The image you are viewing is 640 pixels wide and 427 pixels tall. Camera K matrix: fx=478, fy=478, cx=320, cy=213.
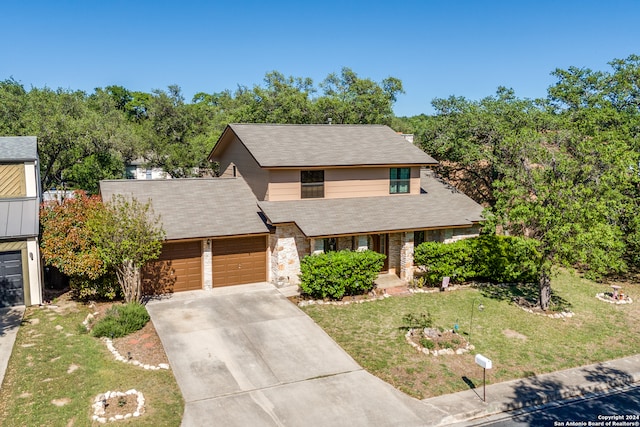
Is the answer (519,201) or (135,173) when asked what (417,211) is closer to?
(519,201)

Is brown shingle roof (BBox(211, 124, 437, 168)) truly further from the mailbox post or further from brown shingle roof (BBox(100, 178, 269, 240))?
the mailbox post

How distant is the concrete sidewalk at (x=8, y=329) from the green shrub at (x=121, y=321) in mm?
2245

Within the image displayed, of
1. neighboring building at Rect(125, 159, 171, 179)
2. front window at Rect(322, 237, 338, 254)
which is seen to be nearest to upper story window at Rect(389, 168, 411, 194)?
front window at Rect(322, 237, 338, 254)

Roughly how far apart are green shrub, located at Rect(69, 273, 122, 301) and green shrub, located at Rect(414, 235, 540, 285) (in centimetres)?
1222

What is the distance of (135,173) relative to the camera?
161ft

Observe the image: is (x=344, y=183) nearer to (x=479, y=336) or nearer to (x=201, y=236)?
(x=201, y=236)

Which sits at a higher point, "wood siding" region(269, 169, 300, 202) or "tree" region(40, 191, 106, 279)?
"wood siding" region(269, 169, 300, 202)

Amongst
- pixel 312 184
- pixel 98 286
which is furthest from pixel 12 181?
pixel 312 184

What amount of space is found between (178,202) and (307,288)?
710 centimetres

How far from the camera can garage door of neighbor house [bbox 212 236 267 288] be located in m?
19.9

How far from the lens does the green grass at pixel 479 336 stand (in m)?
13.2

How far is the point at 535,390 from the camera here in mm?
12438

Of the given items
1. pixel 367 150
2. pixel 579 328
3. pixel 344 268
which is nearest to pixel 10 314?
pixel 344 268

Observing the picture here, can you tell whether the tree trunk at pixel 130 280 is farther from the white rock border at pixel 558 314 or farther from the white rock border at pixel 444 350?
the white rock border at pixel 558 314
